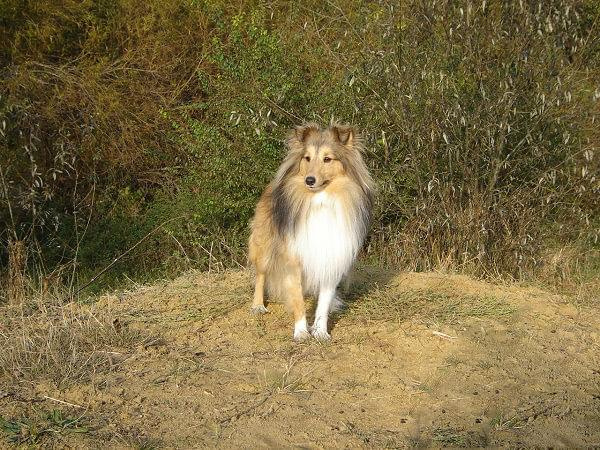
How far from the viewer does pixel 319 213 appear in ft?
19.2

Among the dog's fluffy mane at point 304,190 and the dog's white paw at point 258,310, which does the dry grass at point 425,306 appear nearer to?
the dog's white paw at point 258,310

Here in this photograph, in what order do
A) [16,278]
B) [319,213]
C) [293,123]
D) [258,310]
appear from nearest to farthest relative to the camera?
[319,213], [258,310], [16,278], [293,123]

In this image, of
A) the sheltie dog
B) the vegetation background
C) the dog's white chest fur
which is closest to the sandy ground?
the sheltie dog

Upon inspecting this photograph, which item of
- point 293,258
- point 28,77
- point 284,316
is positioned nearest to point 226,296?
point 284,316

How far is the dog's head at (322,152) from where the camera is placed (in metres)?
5.84

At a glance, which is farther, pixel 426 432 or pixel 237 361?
pixel 237 361

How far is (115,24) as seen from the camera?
44.4ft

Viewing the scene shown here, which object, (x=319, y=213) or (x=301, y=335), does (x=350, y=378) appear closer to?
(x=301, y=335)

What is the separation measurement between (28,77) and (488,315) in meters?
9.09

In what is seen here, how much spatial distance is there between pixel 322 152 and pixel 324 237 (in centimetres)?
67

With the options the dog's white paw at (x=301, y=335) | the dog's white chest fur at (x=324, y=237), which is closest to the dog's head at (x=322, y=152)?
the dog's white chest fur at (x=324, y=237)

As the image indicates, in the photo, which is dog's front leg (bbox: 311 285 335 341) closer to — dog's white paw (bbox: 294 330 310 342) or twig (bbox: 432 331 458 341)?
dog's white paw (bbox: 294 330 310 342)

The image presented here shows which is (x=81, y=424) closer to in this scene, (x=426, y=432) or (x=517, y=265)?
(x=426, y=432)

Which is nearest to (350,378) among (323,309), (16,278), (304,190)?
(323,309)
